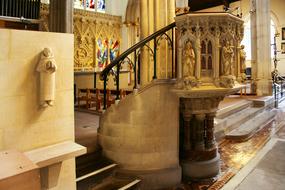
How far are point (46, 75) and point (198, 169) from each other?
250 centimetres

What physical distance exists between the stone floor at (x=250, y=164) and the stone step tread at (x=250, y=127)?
0.15m

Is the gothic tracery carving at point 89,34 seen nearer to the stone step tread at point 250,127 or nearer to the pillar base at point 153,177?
the stone step tread at point 250,127

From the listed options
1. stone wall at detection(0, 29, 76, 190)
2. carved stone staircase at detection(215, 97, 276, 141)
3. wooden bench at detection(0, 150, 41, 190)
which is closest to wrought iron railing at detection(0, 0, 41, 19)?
stone wall at detection(0, 29, 76, 190)

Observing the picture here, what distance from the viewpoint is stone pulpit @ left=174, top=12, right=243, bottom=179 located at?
3.14 meters

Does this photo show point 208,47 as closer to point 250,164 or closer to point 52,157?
point 250,164

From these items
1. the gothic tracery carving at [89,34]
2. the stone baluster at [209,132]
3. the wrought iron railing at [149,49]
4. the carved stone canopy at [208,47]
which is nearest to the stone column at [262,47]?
the gothic tracery carving at [89,34]

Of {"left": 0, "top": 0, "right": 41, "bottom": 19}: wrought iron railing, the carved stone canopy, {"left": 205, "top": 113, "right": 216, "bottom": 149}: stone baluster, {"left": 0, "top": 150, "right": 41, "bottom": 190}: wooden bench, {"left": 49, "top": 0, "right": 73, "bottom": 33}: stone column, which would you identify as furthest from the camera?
{"left": 49, "top": 0, "right": 73, "bottom": 33}: stone column

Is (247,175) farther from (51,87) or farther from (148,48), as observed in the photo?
(51,87)

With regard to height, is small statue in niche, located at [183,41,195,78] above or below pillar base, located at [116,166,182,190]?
above

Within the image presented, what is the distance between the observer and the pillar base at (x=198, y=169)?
347cm

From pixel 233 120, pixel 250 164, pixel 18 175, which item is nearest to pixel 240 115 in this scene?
pixel 233 120

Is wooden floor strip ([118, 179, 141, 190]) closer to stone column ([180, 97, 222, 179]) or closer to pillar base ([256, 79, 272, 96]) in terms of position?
stone column ([180, 97, 222, 179])

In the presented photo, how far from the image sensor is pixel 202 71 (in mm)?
3322

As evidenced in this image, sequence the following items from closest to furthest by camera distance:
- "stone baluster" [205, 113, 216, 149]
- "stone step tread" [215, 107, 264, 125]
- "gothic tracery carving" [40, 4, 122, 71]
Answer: "stone baluster" [205, 113, 216, 149], "stone step tread" [215, 107, 264, 125], "gothic tracery carving" [40, 4, 122, 71]
